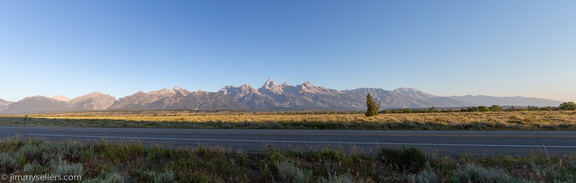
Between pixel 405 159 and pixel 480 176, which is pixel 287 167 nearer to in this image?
pixel 405 159

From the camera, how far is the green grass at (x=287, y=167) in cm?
439

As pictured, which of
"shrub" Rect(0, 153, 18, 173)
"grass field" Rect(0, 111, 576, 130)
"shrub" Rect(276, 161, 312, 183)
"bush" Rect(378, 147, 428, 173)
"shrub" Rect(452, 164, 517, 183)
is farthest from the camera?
"grass field" Rect(0, 111, 576, 130)

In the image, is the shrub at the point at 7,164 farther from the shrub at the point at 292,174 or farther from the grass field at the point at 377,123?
the grass field at the point at 377,123

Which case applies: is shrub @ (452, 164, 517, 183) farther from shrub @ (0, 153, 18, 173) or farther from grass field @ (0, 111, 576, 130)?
grass field @ (0, 111, 576, 130)

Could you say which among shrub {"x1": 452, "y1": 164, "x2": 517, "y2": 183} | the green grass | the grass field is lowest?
the grass field

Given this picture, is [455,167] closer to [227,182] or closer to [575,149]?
[227,182]

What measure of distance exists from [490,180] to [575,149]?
6432mm

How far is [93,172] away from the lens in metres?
4.95

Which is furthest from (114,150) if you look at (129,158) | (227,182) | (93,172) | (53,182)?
(227,182)

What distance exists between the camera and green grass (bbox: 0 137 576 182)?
4.39 metres

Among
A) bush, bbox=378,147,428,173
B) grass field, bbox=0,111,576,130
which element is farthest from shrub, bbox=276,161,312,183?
grass field, bbox=0,111,576,130

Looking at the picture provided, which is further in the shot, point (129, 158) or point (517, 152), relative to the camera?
point (517, 152)

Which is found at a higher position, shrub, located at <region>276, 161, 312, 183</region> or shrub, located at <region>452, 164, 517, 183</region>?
shrub, located at <region>452, 164, 517, 183</region>

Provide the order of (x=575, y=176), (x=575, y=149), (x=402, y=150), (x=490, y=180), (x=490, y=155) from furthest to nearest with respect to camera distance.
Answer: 1. (x=575, y=149)
2. (x=490, y=155)
3. (x=402, y=150)
4. (x=575, y=176)
5. (x=490, y=180)
